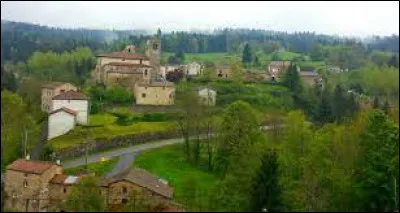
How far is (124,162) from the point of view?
160ft

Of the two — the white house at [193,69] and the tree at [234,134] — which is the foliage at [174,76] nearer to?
the white house at [193,69]

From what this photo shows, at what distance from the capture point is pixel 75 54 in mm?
95875

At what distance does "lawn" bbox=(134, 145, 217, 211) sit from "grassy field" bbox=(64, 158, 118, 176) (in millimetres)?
1750

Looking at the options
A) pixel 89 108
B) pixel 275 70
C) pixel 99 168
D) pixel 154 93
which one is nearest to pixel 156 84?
pixel 154 93

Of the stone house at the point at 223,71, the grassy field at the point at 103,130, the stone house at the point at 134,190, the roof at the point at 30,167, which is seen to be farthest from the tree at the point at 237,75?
the roof at the point at 30,167

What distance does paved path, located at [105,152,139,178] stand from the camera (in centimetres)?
4556

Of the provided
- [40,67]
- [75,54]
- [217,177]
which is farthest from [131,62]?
[217,177]

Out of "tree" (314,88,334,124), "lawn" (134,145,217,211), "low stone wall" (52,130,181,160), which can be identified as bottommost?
"lawn" (134,145,217,211)

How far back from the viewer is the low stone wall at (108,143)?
50.1m

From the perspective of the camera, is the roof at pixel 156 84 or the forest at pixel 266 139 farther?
the roof at pixel 156 84

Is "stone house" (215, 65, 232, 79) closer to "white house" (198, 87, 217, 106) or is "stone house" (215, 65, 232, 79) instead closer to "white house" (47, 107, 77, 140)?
"white house" (198, 87, 217, 106)

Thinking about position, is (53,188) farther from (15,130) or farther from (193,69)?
(193,69)

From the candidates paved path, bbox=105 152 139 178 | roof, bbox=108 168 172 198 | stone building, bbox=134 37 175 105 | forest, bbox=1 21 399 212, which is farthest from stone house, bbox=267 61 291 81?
roof, bbox=108 168 172 198

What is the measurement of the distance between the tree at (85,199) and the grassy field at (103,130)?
18.4 metres
